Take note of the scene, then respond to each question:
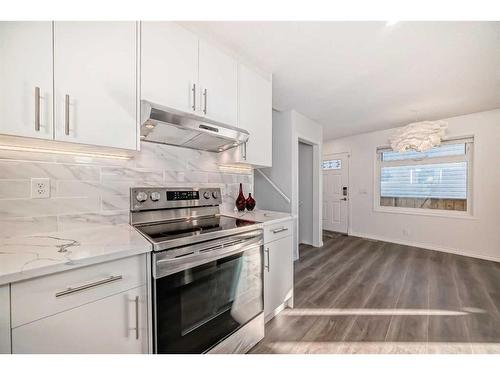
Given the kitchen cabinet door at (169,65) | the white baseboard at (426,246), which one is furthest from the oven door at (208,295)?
the white baseboard at (426,246)

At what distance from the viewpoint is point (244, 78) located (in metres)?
1.87

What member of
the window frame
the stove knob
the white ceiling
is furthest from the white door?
the stove knob

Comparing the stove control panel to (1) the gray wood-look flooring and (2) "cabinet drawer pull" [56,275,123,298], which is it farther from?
(1) the gray wood-look flooring

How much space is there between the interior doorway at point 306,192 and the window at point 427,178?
171cm

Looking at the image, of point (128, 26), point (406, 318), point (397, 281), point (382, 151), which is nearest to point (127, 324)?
point (128, 26)

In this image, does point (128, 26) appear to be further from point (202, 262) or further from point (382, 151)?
point (382, 151)

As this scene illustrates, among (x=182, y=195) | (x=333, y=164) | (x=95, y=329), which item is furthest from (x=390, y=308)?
(x=333, y=164)

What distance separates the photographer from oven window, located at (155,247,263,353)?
1.01 meters

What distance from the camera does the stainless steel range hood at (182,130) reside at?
117 cm

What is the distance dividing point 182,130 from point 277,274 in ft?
4.49

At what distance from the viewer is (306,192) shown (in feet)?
13.6

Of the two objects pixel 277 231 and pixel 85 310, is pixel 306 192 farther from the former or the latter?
pixel 85 310
